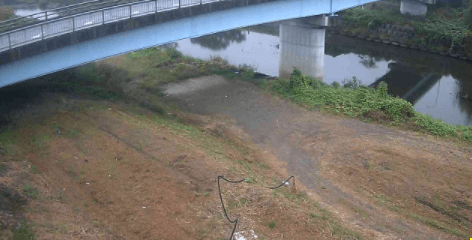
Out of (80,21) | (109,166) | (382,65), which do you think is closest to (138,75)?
(80,21)

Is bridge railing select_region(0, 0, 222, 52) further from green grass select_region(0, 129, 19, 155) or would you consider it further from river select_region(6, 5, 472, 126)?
river select_region(6, 5, 472, 126)

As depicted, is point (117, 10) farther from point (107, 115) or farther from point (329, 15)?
point (329, 15)

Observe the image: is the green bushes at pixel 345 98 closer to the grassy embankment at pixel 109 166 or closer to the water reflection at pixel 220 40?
the grassy embankment at pixel 109 166

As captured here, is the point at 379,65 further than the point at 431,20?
No

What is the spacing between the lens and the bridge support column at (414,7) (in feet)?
133

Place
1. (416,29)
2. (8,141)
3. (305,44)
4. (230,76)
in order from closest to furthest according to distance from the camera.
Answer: (8,141) < (230,76) < (305,44) < (416,29)

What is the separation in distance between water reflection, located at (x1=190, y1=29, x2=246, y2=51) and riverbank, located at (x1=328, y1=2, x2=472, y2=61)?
785 cm

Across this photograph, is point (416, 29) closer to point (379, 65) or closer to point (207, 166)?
point (379, 65)

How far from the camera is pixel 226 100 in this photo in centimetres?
2347

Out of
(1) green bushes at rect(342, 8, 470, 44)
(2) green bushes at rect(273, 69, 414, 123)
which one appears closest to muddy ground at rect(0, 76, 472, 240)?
(2) green bushes at rect(273, 69, 414, 123)

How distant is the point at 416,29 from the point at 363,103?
1738 cm

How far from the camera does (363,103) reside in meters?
22.3

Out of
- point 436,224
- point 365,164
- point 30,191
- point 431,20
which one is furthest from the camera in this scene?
point 431,20

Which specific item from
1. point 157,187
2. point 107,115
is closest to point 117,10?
point 107,115
